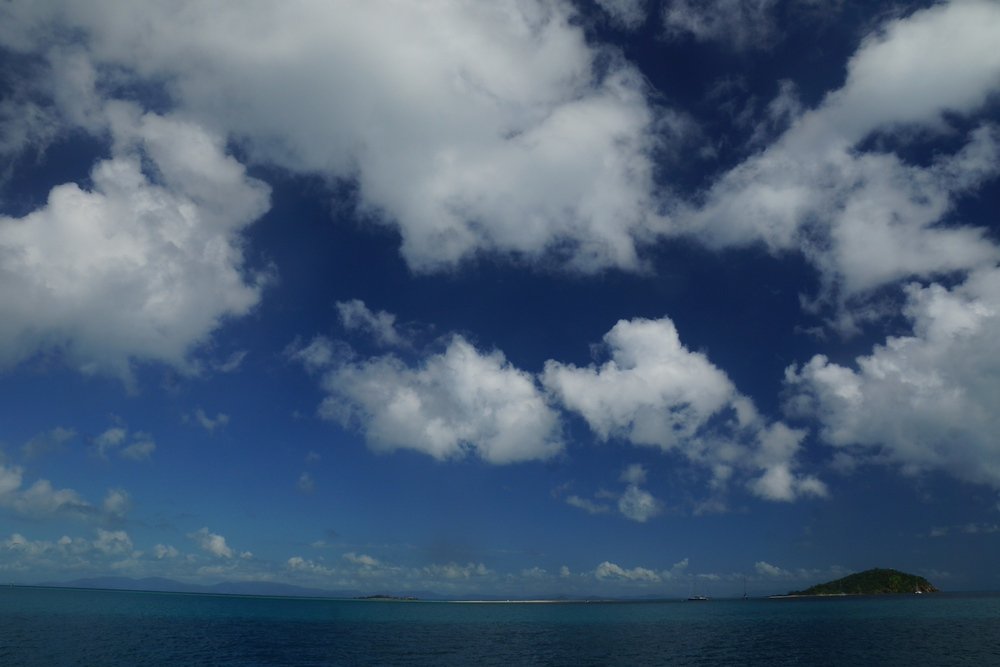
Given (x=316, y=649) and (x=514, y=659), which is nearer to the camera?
(x=514, y=659)

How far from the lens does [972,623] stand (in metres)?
148

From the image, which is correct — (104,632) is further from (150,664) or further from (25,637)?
(150,664)

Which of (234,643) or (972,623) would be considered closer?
(234,643)

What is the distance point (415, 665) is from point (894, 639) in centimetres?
9335

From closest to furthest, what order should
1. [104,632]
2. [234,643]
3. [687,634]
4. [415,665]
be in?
1. [415,665]
2. [234,643]
3. [104,632]
4. [687,634]

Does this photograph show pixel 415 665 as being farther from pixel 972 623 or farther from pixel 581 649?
pixel 972 623

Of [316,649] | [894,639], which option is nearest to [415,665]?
[316,649]

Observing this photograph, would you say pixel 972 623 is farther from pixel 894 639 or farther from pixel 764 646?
pixel 764 646

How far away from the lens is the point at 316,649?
107312mm

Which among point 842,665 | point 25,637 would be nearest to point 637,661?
point 842,665

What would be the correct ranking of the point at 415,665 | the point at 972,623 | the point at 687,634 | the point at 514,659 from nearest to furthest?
the point at 415,665, the point at 514,659, the point at 687,634, the point at 972,623

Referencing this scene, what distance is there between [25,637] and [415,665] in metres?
79.1

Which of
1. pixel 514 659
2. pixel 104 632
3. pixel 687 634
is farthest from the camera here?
pixel 687 634

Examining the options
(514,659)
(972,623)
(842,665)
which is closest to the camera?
(842,665)
